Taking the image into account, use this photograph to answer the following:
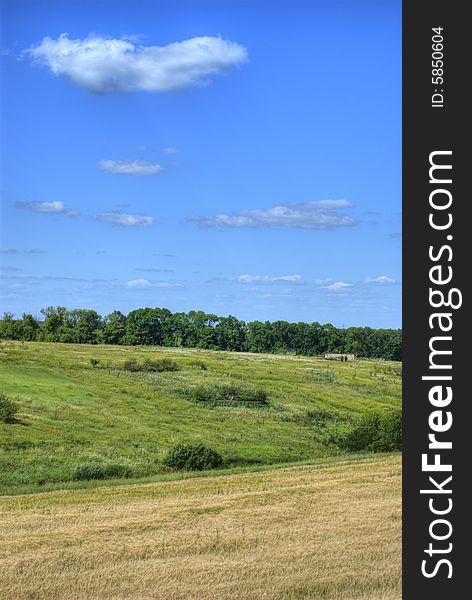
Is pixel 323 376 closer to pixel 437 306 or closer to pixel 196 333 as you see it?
pixel 196 333

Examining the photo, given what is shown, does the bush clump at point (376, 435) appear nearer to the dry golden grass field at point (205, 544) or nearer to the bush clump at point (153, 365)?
→ the bush clump at point (153, 365)

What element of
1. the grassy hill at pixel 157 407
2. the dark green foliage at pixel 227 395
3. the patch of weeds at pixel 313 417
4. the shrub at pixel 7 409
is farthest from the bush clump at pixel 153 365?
the shrub at pixel 7 409

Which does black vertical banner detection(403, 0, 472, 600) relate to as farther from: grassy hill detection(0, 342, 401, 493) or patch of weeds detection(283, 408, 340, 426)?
patch of weeds detection(283, 408, 340, 426)

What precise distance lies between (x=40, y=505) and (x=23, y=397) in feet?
42.0

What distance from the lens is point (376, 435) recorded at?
99.9ft

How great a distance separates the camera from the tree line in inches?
1415

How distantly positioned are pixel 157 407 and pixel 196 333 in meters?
7.08

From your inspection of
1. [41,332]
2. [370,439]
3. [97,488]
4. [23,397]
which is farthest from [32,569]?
[41,332]

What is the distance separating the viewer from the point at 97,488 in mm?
20797

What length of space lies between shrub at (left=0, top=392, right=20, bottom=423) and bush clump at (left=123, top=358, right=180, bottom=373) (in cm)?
805

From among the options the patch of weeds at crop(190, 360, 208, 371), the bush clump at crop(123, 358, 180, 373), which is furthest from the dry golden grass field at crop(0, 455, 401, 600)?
the patch of weeds at crop(190, 360, 208, 371)

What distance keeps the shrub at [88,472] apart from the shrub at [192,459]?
1.93 meters

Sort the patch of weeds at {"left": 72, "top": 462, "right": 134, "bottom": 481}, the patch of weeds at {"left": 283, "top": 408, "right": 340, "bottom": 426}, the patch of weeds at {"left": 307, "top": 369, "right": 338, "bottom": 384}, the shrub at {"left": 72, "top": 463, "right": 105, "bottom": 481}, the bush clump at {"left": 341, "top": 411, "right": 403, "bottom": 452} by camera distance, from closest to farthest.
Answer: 1. the shrub at {"left": 72, "top": 463, "right": 105, "bottom": 481}
2. the patch of weeds at {"left": 72, "top": 462, "right": 134, "bottom": 481}
3. the bush clump at {"left": 341, "top": 411, "right": 403, "bottom": 452}
4. the patch of weeds at {"left": 283, "top": 408, "right": 340, "bottom": 426}
5. the patch of weeds at {"left": 307, "top": 369, "right": 338, "bottom": 384}

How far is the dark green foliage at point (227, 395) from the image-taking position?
34.8 m
